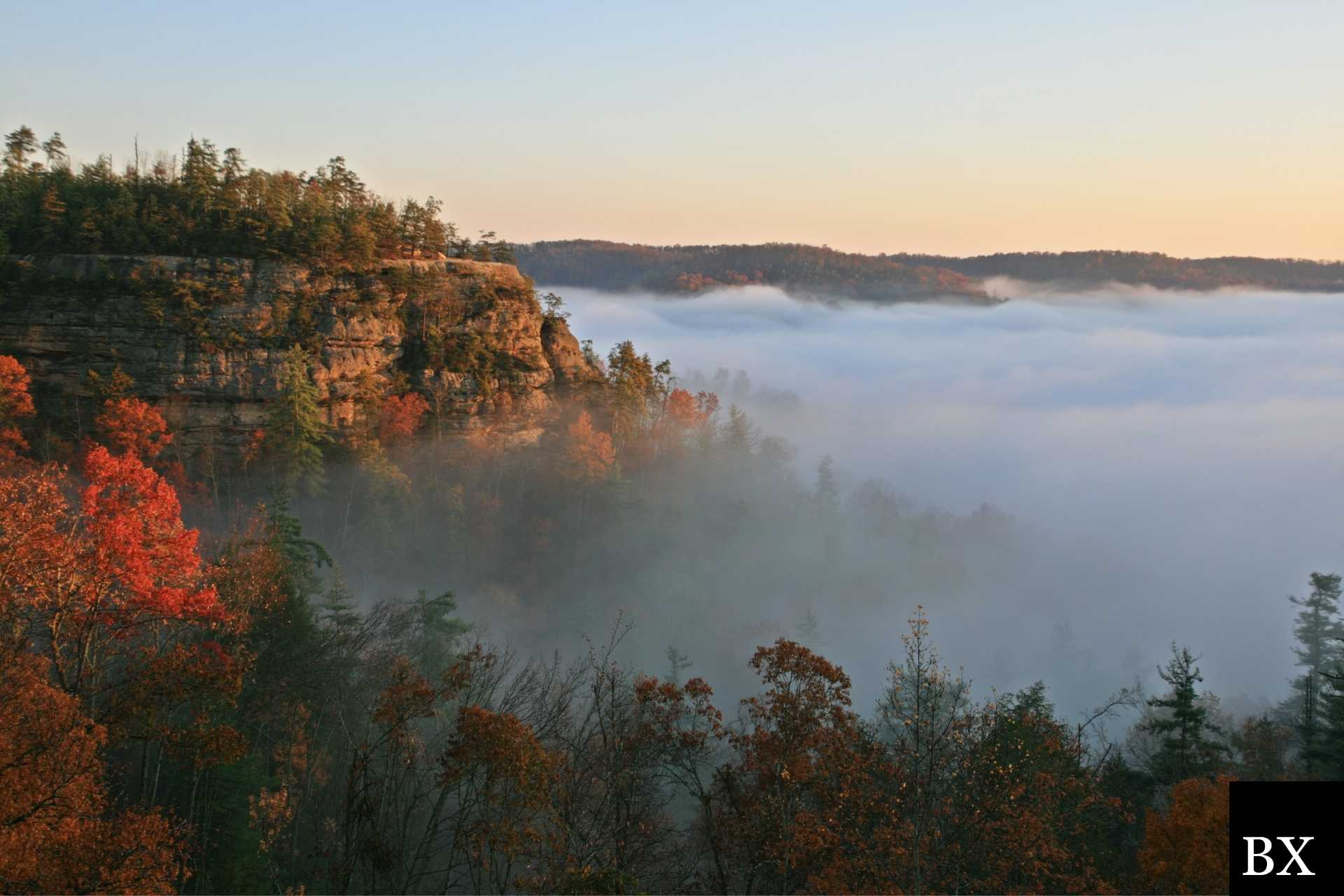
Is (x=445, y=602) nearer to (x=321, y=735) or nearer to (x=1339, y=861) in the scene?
(x=321, y=735)

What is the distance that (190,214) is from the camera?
52344 millimetres

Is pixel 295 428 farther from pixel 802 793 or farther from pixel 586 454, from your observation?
pixel 802 793

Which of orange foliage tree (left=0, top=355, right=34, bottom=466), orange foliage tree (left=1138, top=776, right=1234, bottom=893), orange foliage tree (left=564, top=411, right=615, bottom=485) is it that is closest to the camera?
orange foliage tree (left=1138, top=776, right=1234, bottom=893)

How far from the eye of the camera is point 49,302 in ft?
153

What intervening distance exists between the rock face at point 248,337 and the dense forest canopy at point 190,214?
1403 millimetres

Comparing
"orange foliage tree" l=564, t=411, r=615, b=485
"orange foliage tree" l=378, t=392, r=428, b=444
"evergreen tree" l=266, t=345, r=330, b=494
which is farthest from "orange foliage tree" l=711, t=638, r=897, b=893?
"orange foliage tree" l=564, t=411, r=615, b=485

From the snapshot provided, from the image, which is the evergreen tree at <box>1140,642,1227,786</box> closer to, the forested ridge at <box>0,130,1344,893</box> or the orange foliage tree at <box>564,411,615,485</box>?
the forested ridge at <box>0,130,1344,893</box>

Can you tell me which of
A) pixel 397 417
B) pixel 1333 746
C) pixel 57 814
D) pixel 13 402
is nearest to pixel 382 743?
pixel 57 814

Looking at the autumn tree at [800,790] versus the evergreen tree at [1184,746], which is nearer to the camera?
the autumn tree at [800,790]

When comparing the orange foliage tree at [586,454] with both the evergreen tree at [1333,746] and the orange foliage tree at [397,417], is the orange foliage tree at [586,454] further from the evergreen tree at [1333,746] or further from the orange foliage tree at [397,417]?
the evergreen tree at [1333,746]

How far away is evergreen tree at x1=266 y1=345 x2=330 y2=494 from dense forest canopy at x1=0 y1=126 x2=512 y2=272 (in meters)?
8.53

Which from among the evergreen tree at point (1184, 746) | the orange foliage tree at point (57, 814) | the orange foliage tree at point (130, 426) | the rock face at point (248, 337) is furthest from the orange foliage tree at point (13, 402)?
the evergreen tree at point (1184, 746)

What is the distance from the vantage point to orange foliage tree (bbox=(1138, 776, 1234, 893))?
1697cm

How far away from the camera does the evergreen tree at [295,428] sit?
4962cm
